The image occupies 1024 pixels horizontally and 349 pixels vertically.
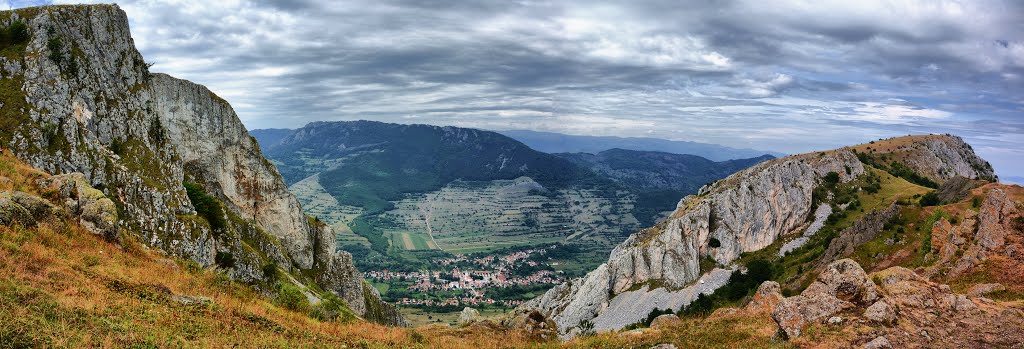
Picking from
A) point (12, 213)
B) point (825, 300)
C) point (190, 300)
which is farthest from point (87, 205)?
point (825, 300)

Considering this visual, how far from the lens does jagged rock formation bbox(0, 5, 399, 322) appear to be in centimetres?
3422

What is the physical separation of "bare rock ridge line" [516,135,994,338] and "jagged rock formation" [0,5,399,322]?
52349 millimetres

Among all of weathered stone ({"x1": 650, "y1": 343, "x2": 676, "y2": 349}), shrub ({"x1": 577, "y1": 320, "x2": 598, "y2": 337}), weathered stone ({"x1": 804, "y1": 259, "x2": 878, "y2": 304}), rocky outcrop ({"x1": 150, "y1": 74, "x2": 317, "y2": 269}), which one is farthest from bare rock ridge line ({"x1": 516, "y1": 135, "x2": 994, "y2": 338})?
weathered stone ({"x1": 650, "y1": 343, "x2": 676, "y2": 349})

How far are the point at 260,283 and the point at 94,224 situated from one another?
24700mm

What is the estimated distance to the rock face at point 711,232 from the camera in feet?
319

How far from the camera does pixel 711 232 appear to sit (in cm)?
10425

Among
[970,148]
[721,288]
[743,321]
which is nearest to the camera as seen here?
[743,321]

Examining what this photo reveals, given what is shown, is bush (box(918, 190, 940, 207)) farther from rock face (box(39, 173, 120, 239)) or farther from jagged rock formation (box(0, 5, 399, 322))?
rock face (box(39, 173, 120, 239))

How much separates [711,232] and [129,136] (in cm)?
10170

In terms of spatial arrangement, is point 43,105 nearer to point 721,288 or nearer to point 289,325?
point 289,325

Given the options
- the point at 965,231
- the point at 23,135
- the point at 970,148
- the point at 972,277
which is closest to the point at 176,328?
the point at 23,135

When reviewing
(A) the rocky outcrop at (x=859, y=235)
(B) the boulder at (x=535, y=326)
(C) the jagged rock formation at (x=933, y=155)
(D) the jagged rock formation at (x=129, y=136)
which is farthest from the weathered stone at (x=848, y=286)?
(C) the jagged rock formation at (x=933, y=155)

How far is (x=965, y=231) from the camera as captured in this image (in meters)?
39.1

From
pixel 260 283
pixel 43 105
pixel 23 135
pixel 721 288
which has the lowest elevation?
pixel 721 288
